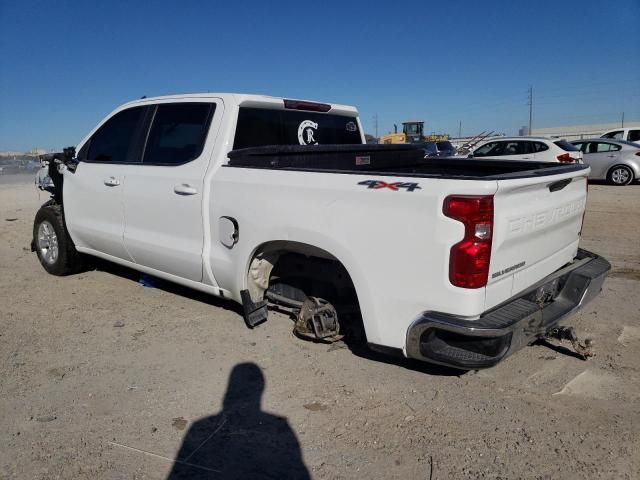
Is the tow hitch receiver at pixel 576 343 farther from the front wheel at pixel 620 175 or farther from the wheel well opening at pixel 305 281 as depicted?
the front wheel at pixel 620 175

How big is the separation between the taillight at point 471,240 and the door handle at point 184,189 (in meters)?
2.09

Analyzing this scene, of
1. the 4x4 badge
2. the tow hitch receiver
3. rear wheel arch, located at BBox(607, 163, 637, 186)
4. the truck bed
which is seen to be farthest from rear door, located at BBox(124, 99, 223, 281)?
rear wheel arch, located at BBox(607, 163, 637, 186)

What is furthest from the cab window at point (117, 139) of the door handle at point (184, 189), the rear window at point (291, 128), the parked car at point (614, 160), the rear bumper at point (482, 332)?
the parked car at point (614, 160)

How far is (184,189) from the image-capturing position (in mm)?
3947

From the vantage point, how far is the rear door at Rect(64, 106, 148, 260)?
4648mm

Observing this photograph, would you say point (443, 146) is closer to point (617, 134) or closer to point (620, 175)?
point (617, 134)

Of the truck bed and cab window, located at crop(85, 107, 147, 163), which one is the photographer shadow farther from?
cab window, located at crop(85, 107, 147, 163)

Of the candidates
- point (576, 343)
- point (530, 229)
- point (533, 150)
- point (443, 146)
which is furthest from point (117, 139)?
point (443, 146)

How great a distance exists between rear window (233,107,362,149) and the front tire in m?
2.71

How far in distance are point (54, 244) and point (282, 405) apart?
13.2 ft

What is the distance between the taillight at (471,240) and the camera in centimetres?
Answer: 255

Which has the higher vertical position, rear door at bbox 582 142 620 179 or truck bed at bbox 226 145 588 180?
truck bed at bbox 226 145 588 180

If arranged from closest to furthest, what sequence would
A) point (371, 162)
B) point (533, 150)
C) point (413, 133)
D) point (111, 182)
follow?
point (371, 162), point (111, 182), point (533, 150), point (413, 133)

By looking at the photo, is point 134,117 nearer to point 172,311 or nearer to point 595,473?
point 172,311
